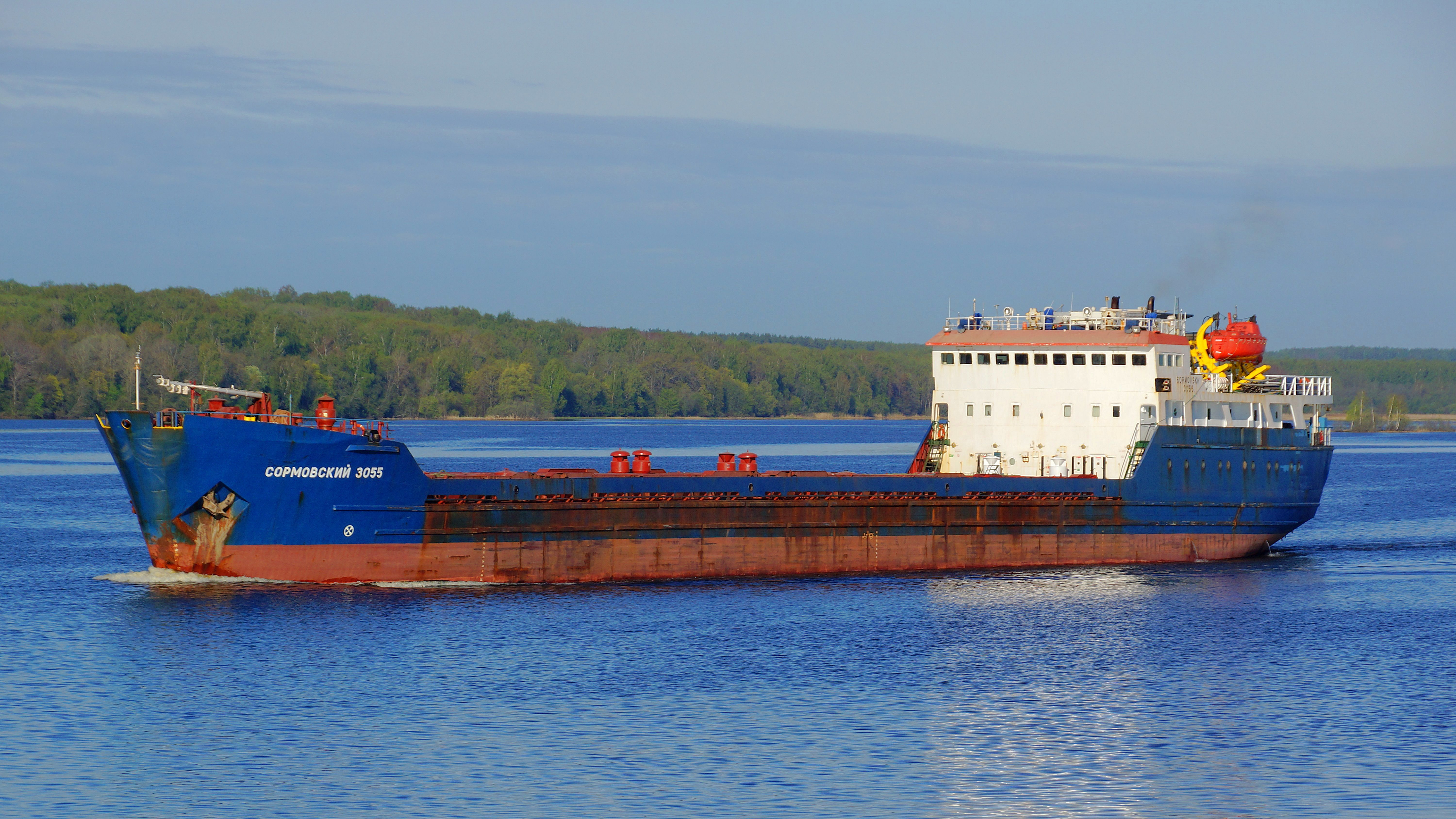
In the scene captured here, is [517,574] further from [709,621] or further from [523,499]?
[709,621]

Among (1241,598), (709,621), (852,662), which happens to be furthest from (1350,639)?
(709,621)

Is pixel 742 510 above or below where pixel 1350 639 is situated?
above

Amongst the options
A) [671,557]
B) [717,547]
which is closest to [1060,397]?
[717,547]

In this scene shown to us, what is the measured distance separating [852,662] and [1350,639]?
12215 mm

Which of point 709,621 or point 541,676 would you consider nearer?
point 541,676

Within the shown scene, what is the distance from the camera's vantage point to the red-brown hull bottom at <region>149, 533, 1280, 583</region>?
3512 cm

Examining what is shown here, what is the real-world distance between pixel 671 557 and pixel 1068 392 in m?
14.0

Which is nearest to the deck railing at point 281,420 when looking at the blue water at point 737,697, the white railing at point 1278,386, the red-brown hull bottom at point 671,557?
the red-brown hull bottom at point 671,557

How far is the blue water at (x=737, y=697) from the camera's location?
21.6 metres

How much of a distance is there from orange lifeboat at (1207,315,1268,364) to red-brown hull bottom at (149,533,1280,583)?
221 inches

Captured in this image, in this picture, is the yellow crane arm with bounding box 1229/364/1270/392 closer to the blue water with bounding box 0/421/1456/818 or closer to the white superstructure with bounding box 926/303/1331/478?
the white superstructure with bounding box 926/303/1331/478

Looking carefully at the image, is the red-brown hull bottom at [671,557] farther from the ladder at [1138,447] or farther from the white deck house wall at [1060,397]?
the white deck house wall at [1060,397]

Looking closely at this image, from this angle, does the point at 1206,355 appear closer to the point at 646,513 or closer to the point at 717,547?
the point at 717,547

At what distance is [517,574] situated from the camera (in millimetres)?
37125
